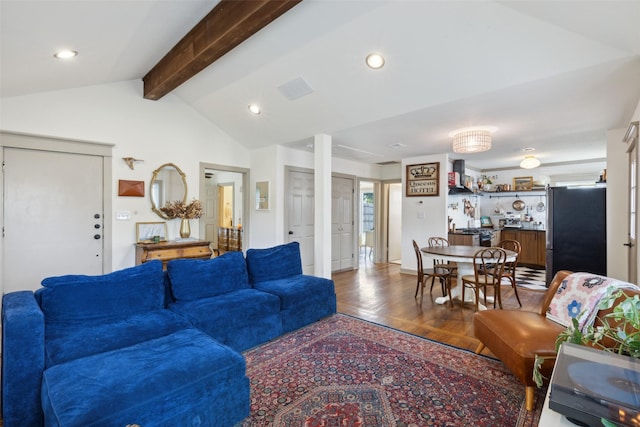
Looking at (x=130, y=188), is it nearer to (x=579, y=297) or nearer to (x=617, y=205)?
(x=579, y=297)

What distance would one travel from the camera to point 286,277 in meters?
3.75

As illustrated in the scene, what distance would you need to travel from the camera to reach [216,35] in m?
2.69

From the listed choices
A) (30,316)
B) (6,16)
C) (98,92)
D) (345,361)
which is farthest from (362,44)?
(98,92)

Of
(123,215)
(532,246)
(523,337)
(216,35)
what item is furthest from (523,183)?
(123,215)

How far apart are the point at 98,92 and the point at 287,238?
10.8 feet

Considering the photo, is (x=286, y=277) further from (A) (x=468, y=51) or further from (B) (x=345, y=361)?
(A) (x=468, y=51)

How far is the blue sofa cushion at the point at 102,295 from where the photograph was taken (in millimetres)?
2125

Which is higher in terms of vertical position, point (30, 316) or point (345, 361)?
point (30, 316)

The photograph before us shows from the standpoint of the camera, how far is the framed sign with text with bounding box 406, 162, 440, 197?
19.3ft

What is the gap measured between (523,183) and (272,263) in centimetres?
667

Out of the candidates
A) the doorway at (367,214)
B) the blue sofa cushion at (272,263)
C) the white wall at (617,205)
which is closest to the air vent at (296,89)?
the blue sofa cushion at (272,263)

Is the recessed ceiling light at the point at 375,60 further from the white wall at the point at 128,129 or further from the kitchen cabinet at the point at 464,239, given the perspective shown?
the kitchen cabinet at the point at 464,239

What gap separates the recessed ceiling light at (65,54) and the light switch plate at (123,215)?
2.01 m

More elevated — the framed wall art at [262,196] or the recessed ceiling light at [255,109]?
the recessed ceiling light at [255,109]
